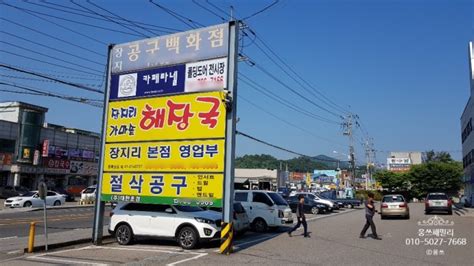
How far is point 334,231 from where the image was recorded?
19.5m

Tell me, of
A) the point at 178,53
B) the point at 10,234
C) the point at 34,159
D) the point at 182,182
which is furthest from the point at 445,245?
the point at 34,159

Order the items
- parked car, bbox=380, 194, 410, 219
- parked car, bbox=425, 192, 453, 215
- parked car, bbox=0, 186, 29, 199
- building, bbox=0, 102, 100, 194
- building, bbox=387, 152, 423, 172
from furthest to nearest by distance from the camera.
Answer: building, bbox=387, 152, 423, 172
building, bbox=0, 102, 100, 194
parked car, bbox=0, 186, 29, 199
parked car, bbox=425, 192, 453, 215
parked car, bbox=380, 194, 410, 219

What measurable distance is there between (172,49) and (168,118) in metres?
2.31

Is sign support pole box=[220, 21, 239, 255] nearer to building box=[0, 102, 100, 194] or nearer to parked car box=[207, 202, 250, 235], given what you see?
parked car box=[207, 202, 250, 235]

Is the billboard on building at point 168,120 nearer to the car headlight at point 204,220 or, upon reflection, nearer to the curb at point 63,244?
the car headlight at point 204,220

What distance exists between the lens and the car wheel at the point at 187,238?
538 inches

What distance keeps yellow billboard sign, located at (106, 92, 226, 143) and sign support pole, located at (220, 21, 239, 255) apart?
0.80 feet

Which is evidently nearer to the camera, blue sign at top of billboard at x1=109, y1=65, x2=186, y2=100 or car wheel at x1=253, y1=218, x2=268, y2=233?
blue sign at top of billboard at x1=109, y1=65, x2=186, y2=100

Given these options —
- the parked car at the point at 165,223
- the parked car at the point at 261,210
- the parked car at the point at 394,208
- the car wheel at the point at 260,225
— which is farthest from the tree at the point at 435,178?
the parked car at the point at 165,223

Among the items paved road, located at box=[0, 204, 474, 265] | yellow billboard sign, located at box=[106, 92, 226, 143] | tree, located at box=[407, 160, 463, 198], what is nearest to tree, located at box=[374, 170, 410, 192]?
tree, located at box=[407, 160, 463, 198]

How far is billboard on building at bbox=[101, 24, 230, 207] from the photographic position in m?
13.8

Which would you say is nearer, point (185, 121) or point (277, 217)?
point (185, 121)

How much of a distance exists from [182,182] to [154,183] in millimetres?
1130

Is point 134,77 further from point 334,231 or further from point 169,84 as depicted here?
point 334,231
